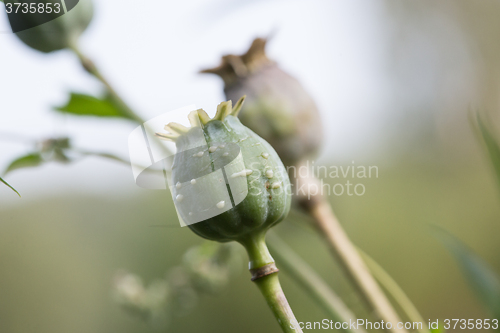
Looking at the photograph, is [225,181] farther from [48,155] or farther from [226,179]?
[48,155]

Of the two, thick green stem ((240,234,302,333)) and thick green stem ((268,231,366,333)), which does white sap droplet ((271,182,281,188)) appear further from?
thick green stem ((268,231,366,333))

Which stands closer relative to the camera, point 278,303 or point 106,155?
point 278,303

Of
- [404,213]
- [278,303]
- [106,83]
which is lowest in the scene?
[404,213]

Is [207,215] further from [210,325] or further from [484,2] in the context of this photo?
[484,2]

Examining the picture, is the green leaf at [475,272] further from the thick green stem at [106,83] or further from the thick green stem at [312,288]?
the thick green stem at [106,83]

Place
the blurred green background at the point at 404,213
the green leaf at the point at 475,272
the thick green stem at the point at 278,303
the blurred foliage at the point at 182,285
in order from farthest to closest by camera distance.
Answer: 1. the blurred green background at the point at 404,213
2. the blurred foliage at the point at 182,285
3. the green leaf at the point at 475,272
4. the thick green stem at the point at 278,303
